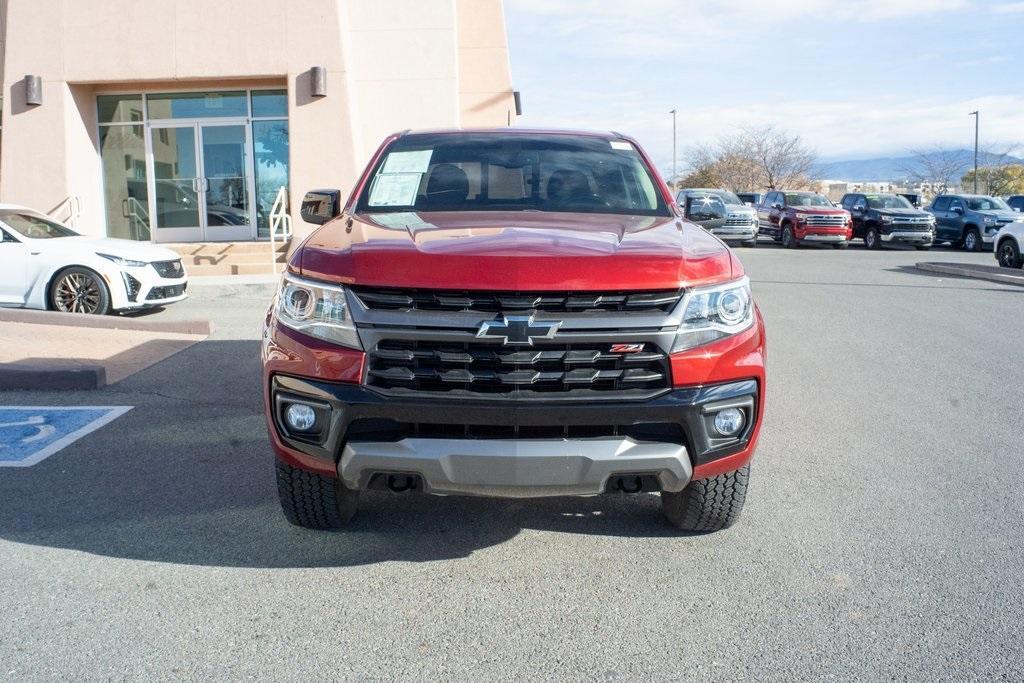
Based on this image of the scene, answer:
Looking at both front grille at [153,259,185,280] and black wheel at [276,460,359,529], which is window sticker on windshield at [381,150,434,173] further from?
front grille at [153,259,185,280]

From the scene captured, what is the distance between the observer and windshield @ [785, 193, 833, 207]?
31.0 meters

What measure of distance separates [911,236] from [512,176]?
2590cm

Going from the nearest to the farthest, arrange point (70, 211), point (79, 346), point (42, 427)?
point (42, 427) < point (79, 346) < point (70, 211)

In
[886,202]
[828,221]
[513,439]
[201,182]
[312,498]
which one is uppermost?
[201,182]

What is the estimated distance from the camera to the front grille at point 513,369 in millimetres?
3633

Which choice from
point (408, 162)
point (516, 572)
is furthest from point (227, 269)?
point (516, 572)

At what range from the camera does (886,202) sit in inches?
1192

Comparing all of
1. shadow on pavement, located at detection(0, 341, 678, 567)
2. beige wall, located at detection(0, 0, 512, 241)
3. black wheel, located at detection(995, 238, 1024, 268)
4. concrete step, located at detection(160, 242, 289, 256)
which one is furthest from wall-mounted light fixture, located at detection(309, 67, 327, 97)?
shadow on pavement, located at detection(0, 341, 678, 567)

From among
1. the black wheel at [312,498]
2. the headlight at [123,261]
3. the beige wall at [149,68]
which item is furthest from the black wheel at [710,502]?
the beige wall at [149,68]

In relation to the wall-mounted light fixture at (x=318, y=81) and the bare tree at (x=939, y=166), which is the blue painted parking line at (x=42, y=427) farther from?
the bare tree at (x=939, y=166)

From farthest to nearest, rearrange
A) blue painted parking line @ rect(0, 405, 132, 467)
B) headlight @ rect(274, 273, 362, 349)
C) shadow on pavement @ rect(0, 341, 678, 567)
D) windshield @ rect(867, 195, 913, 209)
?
windshield @ rect(867, 195, 913, 209) < blue painted parking line @ rect(0, 405, 132, 467) < shadow on pavement @ rect(0, 341, 678, 567) < headlight @ rect(274, 273, 362, 349)

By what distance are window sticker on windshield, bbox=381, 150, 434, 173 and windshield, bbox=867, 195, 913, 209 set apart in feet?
88.4

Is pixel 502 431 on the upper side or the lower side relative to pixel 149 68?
lower

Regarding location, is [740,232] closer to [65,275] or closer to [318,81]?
[318,81]
